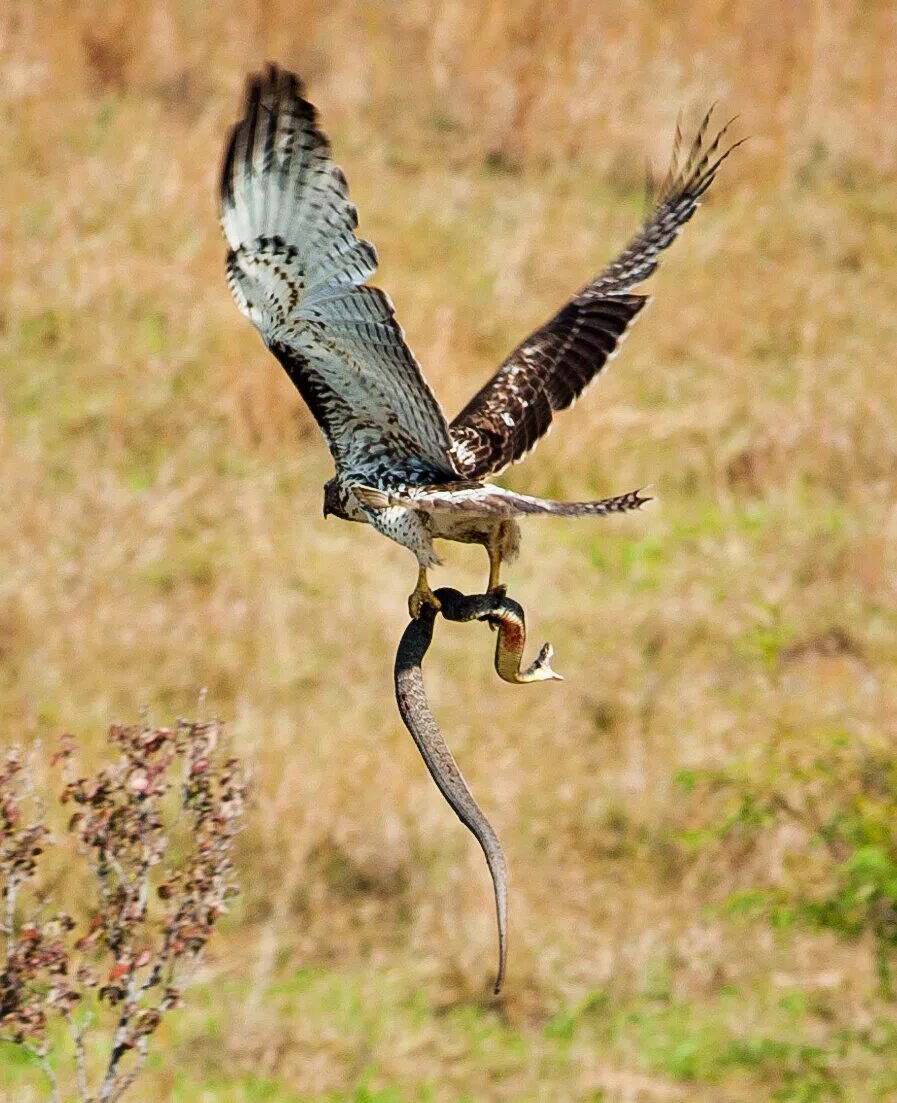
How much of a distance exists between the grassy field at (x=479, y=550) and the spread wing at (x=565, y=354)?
1640 mm

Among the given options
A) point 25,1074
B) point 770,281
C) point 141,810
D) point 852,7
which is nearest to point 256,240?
point 141,810

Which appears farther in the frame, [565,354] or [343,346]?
[565,354]

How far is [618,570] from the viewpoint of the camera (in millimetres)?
8516

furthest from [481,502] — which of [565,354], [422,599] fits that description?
[565,354]

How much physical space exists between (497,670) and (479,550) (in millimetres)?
5367

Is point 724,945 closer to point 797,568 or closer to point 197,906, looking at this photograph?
A: point 797,568

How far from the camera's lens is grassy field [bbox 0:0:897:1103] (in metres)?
6.14

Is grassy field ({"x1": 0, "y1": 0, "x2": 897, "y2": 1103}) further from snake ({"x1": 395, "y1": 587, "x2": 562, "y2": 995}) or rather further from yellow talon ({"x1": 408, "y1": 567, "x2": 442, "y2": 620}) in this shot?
snake ({"x1": 395, "y1": 587, "x2": 562, "y2": 995})

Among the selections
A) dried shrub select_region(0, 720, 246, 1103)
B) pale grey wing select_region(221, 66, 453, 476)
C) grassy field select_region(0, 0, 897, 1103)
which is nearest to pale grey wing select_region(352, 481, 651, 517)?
pale grey wing select_region(221, 66, 453, 476)

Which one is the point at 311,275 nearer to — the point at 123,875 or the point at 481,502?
the point at 481,502

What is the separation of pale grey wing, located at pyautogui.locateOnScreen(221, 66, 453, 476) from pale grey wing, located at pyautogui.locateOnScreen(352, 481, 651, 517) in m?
0.11

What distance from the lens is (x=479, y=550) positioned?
27.9 ft

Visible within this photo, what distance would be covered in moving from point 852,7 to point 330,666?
22.0 feet

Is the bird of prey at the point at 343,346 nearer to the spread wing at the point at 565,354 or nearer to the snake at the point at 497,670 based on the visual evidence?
the spread wing at the point at 565,354
